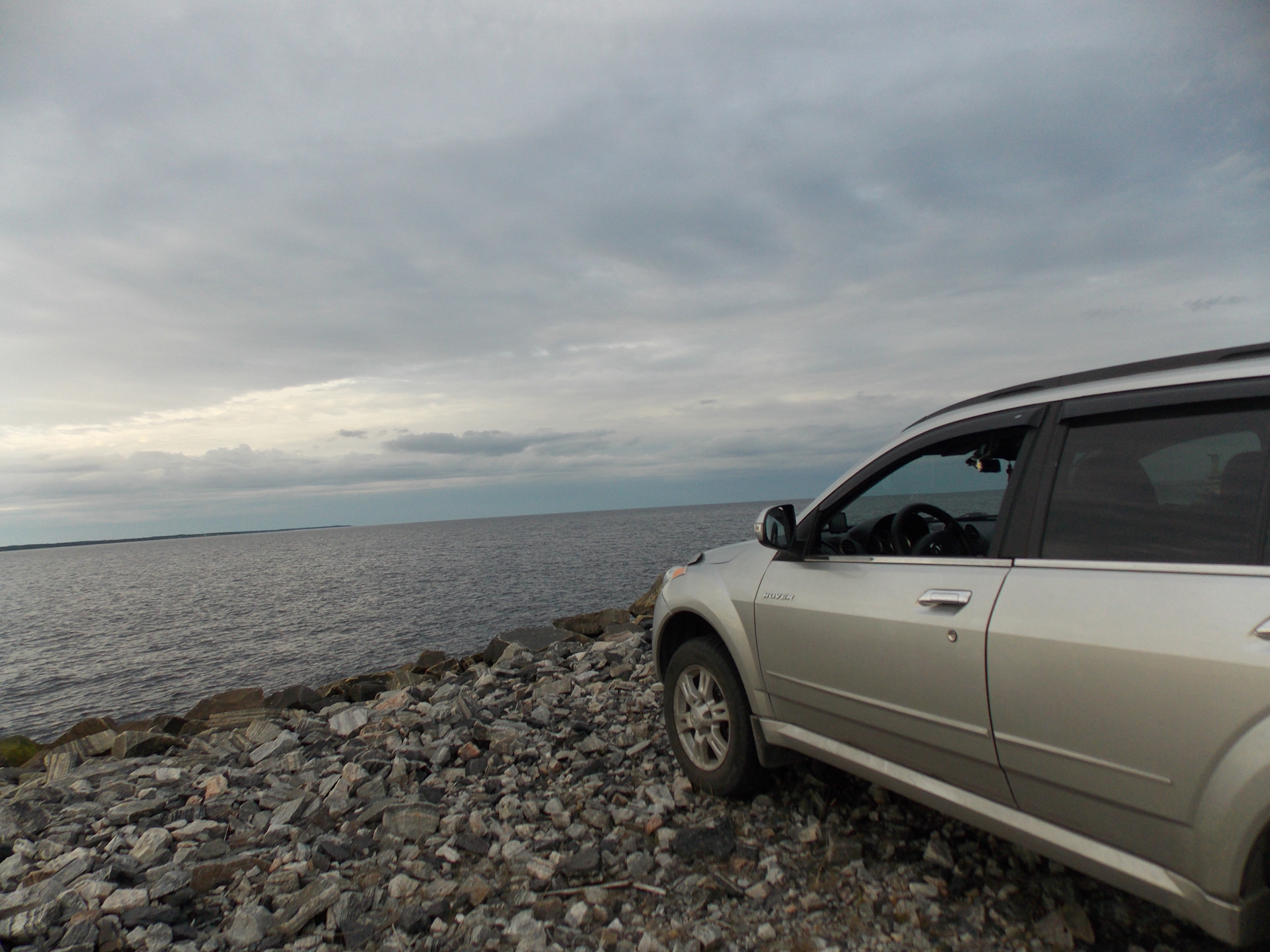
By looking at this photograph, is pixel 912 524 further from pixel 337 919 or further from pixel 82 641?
pixel 82 641

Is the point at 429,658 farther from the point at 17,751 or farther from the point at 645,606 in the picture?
the point at 17,751

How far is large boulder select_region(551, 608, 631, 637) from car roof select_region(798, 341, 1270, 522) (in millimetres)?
10606

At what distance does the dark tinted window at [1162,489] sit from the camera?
7.04ft

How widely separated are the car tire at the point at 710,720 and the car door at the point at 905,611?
1.27ft

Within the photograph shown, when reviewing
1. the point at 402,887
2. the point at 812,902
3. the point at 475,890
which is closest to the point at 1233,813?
the point at 812,902

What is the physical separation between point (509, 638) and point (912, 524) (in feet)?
35.0

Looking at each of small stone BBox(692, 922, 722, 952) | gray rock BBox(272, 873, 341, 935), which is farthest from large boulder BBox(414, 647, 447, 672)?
small stone BBox(692, 922, 722, 952)

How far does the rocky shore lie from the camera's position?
3203 millimetres

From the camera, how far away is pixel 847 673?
10.4 ft

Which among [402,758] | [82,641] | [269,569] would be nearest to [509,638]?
[402,758]

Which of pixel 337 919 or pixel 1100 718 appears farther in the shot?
pixel 337 919

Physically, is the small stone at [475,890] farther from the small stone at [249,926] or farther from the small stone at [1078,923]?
the small stone at [1078,923]

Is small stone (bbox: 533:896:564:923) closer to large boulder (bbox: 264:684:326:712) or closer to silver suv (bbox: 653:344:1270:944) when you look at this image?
silver suv (bbox: 653:344:1270:944)

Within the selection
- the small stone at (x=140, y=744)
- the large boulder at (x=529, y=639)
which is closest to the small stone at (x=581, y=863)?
the small stone at (x=140, y=744)
